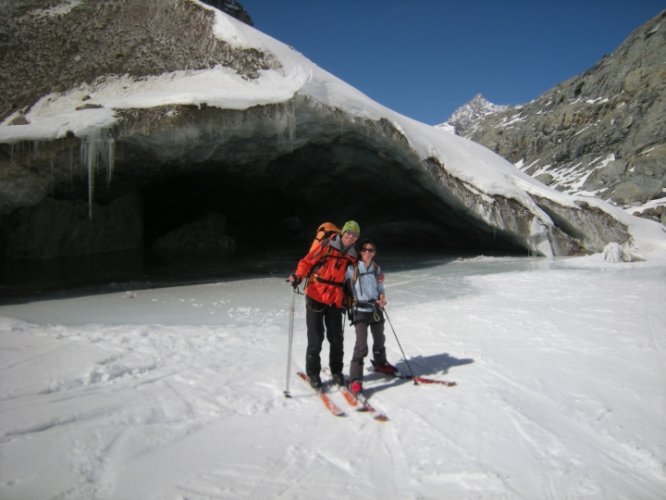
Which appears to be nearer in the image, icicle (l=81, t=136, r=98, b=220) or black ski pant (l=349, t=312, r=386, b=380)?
black ski pant (l=349, t=312, r=386, b=380)

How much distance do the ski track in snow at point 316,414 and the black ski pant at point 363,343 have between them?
258 mm

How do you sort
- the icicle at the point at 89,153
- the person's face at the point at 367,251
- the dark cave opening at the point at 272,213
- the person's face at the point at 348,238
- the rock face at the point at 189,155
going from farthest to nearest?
the dark cave opening at the point at 272,213 < the rock face at the point at 189,155 < the icicle at the point at 89,153 < the person's face at the point at 367,251 < the person's face at the point at 348,238

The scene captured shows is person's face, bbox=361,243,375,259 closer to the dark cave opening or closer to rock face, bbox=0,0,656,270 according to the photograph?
the dark cave opening

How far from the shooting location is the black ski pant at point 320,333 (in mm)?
4117

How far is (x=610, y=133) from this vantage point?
191 ft

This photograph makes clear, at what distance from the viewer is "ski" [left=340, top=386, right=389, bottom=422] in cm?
348

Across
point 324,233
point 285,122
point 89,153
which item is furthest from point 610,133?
point 324,233

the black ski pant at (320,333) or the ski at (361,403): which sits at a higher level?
the black ski pant at (320,333)

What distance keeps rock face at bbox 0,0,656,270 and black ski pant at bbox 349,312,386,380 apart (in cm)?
792

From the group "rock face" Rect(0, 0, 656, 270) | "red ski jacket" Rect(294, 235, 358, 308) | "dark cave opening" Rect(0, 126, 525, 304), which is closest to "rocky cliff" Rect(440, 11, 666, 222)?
"dark cave opening" Rect(0, 126, 525, 304)

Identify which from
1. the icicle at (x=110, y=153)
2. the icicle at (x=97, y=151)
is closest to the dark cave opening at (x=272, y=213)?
the icicle at (x=110, y=153)

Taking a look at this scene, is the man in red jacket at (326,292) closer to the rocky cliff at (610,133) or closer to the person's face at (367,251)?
the person's face at (367,251)

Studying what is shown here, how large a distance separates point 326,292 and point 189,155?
9.42 meters

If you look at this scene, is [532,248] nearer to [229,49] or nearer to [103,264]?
[229,49]
